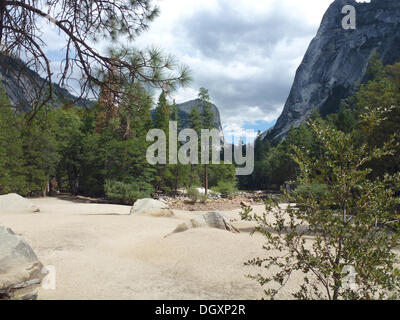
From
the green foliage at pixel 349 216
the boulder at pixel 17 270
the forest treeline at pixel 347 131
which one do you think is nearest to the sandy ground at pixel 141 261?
the boulder at pixel 17 270

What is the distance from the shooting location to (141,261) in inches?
211

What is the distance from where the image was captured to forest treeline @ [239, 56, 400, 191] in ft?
36.4

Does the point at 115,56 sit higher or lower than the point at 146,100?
higher

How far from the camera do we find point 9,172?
1789 centimetres

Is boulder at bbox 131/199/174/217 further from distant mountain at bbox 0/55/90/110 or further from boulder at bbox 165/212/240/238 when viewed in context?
distant mountain at bbox 0/55/90/110

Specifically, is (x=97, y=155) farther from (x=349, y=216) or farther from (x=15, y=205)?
(x=349, y=216)

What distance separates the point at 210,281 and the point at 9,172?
18852 millimetres

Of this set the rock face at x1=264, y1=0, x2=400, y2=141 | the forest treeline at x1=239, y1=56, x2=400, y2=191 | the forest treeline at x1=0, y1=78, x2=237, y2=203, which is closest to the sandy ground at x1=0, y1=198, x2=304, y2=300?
the forest treeline at x1=239, y1=56, x2=400, y2=191

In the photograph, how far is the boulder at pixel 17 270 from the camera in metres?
3.51

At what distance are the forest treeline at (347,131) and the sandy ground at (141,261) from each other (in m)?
7.29

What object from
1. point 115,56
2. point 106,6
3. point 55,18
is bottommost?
point 115,56

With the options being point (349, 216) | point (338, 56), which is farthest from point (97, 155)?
point (338, 56)
